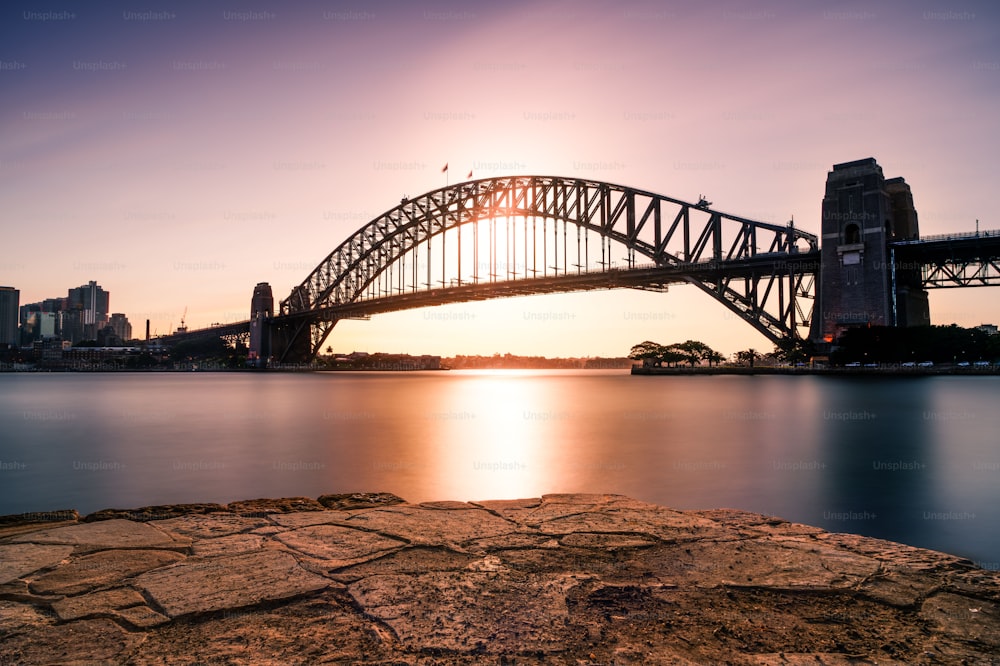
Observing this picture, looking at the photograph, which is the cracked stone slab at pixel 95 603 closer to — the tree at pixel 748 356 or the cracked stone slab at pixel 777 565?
the cracked stone slab at pixel 777 565

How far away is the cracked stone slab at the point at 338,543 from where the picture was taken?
328 centimetres

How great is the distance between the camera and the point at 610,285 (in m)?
54.2

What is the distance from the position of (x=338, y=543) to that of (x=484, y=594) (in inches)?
46.6

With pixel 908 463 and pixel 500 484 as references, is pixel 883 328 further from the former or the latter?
pixel 500 484

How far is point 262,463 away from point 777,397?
26931 millimetres

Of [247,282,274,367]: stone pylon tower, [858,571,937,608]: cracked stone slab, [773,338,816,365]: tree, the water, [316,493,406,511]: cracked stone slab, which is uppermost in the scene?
A: [247,282,274,367]: stone pylon tower

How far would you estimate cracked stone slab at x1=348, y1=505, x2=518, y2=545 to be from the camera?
146 inches

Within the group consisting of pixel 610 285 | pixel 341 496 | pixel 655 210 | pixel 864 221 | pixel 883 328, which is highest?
pixel 655 210

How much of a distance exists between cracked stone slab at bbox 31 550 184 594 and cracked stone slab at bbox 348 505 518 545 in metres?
1.15

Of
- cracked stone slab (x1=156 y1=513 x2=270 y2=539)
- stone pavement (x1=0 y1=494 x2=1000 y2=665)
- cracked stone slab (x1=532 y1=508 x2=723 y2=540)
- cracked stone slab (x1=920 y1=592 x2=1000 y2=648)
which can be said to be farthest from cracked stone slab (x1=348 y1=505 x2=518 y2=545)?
cracked stone slab (x1=920 y1=592 x2=1000 y2=648)

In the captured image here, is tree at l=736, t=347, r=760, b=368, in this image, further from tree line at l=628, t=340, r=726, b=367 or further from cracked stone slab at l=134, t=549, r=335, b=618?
cracked stone slab at l=134, t=549, r=335, b=618

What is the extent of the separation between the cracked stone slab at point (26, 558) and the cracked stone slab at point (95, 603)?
1.62ft

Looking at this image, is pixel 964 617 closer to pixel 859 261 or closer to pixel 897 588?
pixel 897 588

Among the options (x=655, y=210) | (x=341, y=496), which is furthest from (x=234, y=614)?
(x=655, y=210)
